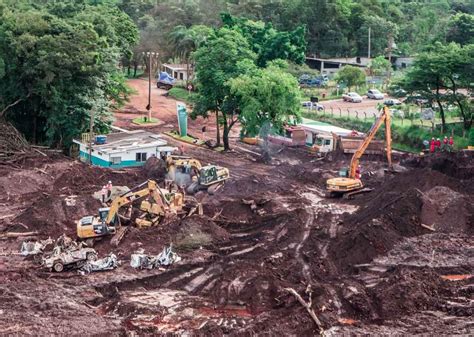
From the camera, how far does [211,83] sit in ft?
178

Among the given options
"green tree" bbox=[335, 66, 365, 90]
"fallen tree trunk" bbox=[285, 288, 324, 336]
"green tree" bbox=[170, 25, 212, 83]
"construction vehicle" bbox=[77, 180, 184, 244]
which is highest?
"green tree" bbox=[170, 25, 212, 83]

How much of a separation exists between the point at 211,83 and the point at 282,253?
23960mm

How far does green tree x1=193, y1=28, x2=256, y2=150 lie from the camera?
5362 cm

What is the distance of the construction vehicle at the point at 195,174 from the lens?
4153 centimetres

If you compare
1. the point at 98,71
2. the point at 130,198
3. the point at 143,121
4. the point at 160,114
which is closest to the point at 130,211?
the point at 130,198

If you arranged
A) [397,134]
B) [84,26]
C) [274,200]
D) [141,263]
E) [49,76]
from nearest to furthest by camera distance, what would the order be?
[141,263]
[274,200]
[49,76]
[84,26]
[397,134]

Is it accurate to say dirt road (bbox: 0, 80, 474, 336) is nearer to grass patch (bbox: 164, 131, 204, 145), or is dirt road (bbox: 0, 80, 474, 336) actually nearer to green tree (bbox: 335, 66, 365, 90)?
grass patch (bbox: 164, 131, 204, 145)

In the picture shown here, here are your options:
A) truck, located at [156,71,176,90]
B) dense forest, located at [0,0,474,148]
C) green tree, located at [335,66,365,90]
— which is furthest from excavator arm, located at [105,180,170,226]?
truck, located at [156,71,176,90]

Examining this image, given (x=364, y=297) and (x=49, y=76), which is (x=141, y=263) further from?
(x=49, y=76)

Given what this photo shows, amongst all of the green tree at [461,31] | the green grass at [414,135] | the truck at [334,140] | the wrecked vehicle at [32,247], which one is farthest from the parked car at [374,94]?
the wrecked vehicle at [32,247]

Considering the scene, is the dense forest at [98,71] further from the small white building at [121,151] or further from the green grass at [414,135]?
the small white building at [121,151]

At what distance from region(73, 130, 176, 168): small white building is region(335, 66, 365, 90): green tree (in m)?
30.8

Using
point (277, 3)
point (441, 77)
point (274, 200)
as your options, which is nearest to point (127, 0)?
point (277, 3)

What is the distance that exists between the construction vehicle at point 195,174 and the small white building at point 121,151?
255 inches
